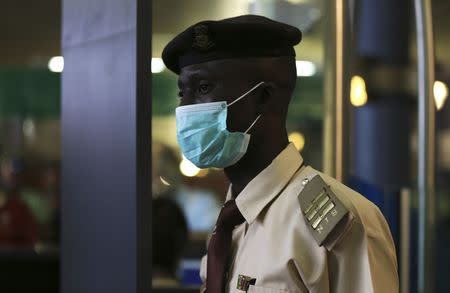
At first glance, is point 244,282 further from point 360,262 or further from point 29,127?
point 29,127

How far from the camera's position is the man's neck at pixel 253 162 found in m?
1.94

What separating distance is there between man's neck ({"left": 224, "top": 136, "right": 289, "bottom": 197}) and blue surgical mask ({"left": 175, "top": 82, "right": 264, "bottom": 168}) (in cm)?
2

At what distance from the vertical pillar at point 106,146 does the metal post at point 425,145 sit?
1.47m

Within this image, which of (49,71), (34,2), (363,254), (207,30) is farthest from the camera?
(49,71)

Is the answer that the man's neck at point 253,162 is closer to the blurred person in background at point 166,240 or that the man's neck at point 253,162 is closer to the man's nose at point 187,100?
the man's nose at point 187,100

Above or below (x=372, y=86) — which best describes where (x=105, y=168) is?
below

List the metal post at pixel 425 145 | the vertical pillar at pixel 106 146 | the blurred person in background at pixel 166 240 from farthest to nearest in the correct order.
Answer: the blurred person in background at pixel 166 240 < the metal post at pixel 425 145 < the vertical pillar at pixel 106 146

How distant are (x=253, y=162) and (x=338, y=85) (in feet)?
4.81

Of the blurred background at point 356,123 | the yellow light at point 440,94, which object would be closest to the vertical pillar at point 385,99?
the blurred background at point 356,123

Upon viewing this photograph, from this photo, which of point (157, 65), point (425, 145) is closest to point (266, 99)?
point (157, 65)

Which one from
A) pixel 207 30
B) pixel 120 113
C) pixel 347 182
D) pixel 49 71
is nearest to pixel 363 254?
pixel 207 30

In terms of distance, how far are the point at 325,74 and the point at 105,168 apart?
163 cm

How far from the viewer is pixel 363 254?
175cm

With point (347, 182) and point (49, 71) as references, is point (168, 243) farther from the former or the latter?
point (49, 71)
